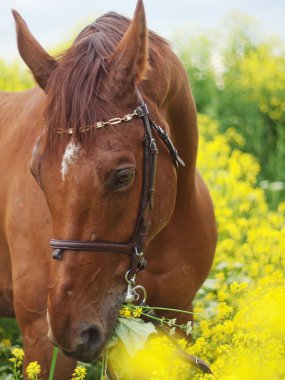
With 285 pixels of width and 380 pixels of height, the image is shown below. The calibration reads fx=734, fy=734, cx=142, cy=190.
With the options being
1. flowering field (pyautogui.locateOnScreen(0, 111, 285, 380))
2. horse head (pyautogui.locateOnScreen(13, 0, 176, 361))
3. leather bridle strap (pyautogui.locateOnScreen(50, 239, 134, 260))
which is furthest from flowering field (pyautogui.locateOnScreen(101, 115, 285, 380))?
leather bridle strap (pyautogui.locateOnScreen(50, 239, 134, 260))

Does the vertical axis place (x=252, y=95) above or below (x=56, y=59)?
below

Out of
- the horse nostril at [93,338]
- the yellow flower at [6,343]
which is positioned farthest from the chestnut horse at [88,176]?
the yellow flower at [6,343]

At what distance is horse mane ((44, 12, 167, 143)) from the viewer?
8.55ft

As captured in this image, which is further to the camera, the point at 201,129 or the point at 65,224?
the point at 201,129

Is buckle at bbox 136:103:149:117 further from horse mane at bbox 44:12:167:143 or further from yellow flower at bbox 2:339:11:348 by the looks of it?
yellow flower at bbox 2:339:11:348

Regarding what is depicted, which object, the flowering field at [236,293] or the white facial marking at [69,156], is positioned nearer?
the white facial marking at [69,156]

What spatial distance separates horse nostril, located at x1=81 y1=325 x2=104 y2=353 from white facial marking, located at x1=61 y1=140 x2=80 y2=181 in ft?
1.79

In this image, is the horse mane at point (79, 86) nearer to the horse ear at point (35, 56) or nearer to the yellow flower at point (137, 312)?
the horse ear at point (35, 56)

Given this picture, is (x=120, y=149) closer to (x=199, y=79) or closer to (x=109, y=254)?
(x=109, y=254)

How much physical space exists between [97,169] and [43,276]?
785mm

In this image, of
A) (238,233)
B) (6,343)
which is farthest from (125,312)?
(238,233)

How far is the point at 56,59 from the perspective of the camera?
111 inches

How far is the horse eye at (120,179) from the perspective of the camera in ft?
8.44

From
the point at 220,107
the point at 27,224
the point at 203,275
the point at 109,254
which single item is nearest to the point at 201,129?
the point at 220,107
